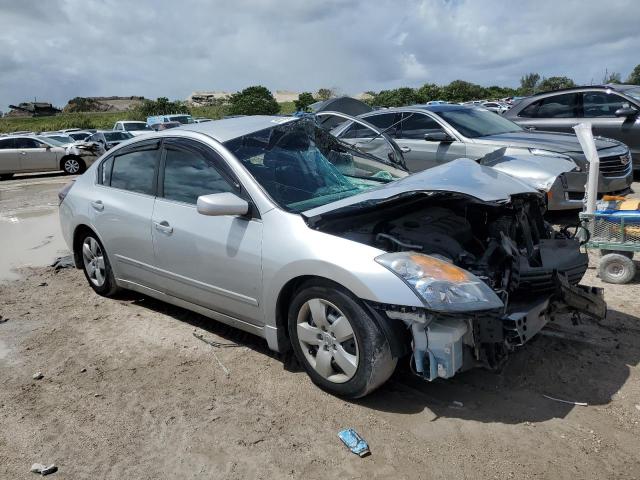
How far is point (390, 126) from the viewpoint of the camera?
870 cm

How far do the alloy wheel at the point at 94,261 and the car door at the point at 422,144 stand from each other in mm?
4511

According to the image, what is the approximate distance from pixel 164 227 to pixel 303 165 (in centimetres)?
117

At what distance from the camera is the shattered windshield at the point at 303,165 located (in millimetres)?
3832

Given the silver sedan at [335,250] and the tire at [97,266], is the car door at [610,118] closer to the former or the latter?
the silver sedan at [335,250]

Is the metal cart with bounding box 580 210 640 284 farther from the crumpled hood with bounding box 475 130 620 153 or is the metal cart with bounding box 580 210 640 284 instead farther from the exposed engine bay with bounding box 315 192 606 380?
the crumpled hood with bounding box 475 130 620 153

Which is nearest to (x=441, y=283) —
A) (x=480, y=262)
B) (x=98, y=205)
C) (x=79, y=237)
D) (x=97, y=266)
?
(x=480, y=262)

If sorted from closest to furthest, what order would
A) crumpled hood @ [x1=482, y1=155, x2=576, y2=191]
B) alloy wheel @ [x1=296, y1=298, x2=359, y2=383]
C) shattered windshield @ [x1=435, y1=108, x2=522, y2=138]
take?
1. alloy wheel @ [x1=296, y1=298, x2=359, y2=383]
2. crumpled hood @ [x1=482, y1=155, x2=576, y2=191]
3. shattered windshield @ [x1=435, y1=108, x2=522, y2=138]

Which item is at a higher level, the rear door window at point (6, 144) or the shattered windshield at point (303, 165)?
the shattered windshield at point (303, 165)

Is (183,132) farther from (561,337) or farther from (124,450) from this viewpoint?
(561,337)

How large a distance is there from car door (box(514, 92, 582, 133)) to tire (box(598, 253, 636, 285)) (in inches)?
215

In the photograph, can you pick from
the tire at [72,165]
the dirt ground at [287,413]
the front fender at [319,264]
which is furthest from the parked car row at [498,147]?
the tire at [72,165]

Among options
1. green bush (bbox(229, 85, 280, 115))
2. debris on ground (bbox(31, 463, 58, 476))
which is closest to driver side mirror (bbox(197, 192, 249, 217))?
debris on ground (bbox(31, 463, 58, 476))

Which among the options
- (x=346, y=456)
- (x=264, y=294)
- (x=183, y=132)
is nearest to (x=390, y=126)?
(x=183, y=132)

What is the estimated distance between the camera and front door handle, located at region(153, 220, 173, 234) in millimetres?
4148
